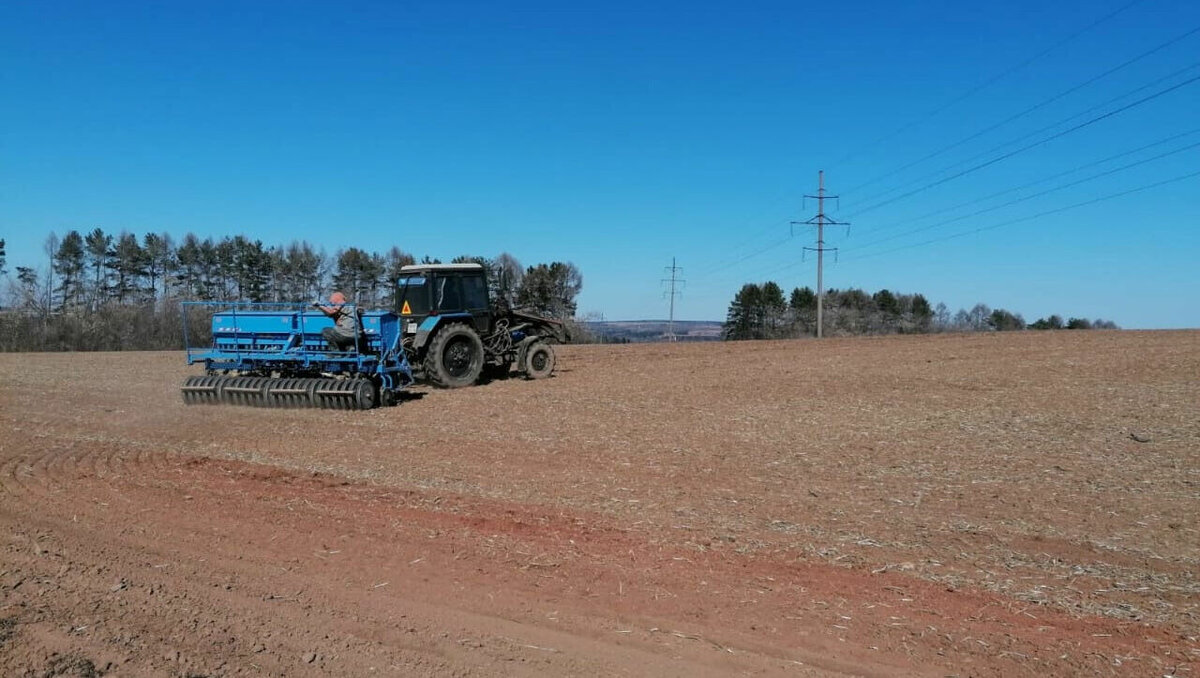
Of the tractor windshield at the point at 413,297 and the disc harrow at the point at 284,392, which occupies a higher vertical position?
the tractor windshield at the point at 413,297

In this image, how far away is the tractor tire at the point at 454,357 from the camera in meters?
14.7

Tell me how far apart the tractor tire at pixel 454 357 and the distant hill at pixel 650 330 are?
3147 centimetres

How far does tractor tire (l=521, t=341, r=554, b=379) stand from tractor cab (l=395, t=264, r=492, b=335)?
1784 mm

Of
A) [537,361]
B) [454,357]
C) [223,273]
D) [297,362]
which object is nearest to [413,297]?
[454,357]

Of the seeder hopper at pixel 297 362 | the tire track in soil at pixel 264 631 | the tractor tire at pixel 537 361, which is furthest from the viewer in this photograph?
the tractor tire at pixel 537 361

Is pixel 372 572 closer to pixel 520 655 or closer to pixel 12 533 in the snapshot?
pixel 520 655

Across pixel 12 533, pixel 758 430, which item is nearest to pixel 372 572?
pixel 12 533

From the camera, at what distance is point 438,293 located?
1501cm

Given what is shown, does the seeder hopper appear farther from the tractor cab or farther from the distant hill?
the distant hill

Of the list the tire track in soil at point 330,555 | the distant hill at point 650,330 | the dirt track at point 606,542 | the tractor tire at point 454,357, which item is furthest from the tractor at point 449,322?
the distant hill at point 650,330

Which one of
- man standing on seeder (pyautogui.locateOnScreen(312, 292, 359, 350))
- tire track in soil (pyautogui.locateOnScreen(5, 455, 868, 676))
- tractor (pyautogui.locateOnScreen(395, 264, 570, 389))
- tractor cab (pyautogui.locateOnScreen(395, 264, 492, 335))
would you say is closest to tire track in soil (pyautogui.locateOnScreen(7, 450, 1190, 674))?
tire track in soil (pyautogui.locateOnScreen(5, 455, 868, 676))

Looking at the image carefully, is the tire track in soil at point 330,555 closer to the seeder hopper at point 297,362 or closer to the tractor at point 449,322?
the seeder hopper at point 297,362

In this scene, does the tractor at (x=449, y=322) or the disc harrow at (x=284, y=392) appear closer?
the disc harrow at (x=284, y=392)

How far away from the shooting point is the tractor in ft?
48.3
